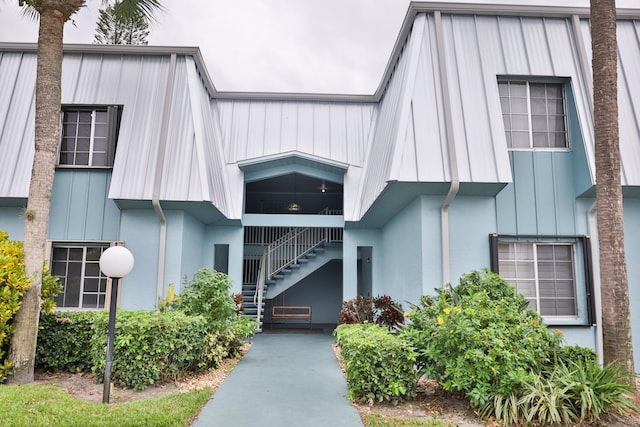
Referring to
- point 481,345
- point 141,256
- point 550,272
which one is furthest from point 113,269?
point 550,272

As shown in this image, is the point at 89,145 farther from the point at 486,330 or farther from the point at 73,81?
the point at 486,330

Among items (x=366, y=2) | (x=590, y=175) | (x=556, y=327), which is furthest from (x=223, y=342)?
(x=366, y=2)

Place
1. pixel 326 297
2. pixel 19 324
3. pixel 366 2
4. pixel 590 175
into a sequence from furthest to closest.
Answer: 1. pixel 326 297
2. pixel 366 2
3. pixel 590 175
4. pixel 19 324

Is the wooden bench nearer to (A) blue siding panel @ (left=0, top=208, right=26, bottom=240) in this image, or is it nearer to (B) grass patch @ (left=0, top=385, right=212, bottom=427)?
(A) blue siding panel @ (left=0, top=208, right=26, bottom=240)

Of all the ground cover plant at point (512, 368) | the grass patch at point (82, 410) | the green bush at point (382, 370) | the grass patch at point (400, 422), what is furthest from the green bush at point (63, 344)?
the ground cover plant at point (512, 368)

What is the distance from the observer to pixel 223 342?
332 inches

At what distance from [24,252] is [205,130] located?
515 centimetres

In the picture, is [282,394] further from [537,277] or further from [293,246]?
[293,246]

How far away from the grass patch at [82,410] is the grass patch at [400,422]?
2222 millimetres

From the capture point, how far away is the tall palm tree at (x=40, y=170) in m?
6.57

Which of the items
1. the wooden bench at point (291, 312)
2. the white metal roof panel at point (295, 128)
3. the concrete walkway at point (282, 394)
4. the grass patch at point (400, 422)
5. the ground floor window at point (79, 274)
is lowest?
the concrete walkway at point (282, 394)

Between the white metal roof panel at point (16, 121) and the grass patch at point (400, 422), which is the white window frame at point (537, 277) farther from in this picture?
the white metal roof panel at point (16, 121)

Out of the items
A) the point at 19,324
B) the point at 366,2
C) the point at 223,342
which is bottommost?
the point at 223,342

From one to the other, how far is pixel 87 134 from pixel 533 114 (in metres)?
10.2
